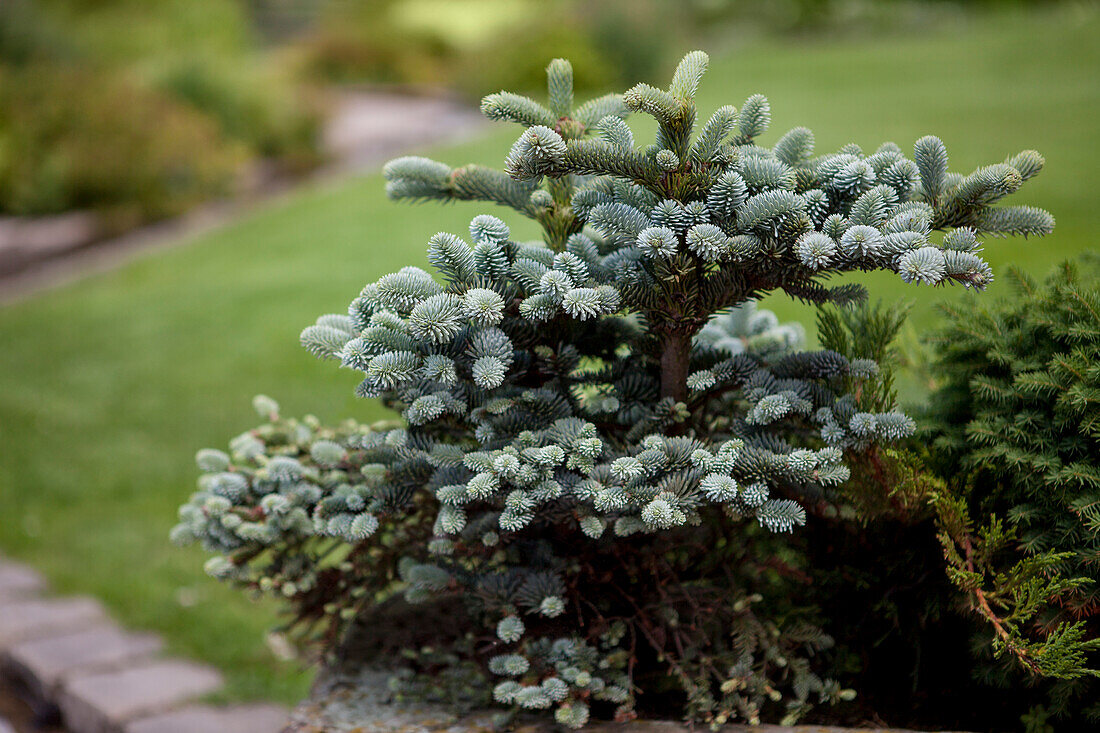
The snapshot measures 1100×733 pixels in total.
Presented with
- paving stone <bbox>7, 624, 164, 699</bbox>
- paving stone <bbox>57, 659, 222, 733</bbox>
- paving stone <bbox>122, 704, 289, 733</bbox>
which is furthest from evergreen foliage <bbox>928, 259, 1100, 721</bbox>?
paving stone <bbox>7, 624, 164, 699</bbox>

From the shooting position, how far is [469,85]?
13.1 meters

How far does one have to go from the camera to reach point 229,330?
5930 millimetres

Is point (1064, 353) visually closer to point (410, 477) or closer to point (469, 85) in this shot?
point (410, 477)

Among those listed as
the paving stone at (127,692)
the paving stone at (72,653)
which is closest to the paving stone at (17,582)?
the paving stone at (72,653)

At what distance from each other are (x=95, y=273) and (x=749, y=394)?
23.9 ft

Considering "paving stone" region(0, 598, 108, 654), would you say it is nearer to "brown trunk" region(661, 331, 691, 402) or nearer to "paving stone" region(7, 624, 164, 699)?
"paving stone" region(7, 624, 164, 699)

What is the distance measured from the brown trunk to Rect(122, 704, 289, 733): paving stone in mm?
1531

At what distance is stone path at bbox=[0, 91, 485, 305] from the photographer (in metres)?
8.02

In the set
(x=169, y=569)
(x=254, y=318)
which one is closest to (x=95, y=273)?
(x=254, y=318)

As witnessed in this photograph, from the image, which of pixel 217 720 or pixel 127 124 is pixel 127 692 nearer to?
pixel 217 720

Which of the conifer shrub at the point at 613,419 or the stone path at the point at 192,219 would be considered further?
the stone path at the point at 192,219

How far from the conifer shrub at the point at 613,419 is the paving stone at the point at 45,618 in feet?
5.41

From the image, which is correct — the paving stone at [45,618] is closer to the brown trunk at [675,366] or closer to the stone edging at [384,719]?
the stone edging at [384,719]

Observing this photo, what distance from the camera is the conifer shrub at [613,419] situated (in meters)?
1.57
